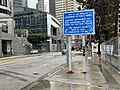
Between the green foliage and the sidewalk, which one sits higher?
A: the green foliage

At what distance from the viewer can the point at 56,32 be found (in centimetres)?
A: 14262

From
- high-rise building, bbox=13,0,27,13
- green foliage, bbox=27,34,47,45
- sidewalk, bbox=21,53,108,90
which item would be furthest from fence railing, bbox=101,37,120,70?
high-rise building, bbox=13,0,27,13

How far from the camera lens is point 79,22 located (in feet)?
64.8

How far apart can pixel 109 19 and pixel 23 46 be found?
45603 millimetres

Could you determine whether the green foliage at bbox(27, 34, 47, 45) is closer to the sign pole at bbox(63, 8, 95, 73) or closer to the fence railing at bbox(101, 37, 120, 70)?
the fence railing at bbox(101, 37, 120, 70)

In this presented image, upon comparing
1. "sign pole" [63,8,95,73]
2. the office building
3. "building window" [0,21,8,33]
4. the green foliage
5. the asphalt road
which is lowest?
the asphalt road

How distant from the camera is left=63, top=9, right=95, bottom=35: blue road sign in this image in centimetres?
1959

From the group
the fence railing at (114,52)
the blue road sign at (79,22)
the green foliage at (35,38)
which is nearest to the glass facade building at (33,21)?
the green foliage at (35,38)

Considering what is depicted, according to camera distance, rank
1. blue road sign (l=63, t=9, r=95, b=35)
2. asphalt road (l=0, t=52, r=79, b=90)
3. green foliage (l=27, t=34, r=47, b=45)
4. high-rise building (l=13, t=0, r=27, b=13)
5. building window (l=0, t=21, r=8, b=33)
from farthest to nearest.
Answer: high-rise building (l=13, t=0, r=27, b=13) → green foliage (l=27, t=34, r=47, b=45) → building window (l=0, t=21, r=8, b=33) → blue road sign (l=63, t=9, r=95, b=35) → asphalt road (l=0, t=52, r=79, b=90)

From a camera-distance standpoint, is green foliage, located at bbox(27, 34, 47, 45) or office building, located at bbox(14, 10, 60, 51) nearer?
green foliage, located at bbox(27, 34, 47, 45)

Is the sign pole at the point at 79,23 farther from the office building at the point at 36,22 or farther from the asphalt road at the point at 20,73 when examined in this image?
the office building at the point at 36,22

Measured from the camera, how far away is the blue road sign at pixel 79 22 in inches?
771

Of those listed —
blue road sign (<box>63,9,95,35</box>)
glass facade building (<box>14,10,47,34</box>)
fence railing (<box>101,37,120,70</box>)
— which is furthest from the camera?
glass facade building (<box>14,10,47,34</box>)

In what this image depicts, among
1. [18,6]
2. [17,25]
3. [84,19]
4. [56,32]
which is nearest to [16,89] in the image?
[84,19]
